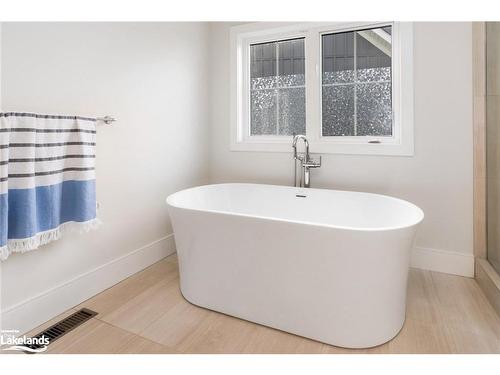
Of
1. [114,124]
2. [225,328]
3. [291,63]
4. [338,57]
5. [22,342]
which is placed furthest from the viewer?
[291,63]

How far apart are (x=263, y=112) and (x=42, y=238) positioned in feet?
6.99

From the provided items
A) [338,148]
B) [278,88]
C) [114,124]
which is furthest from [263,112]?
[114,124]

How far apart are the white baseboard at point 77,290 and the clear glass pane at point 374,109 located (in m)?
1.96

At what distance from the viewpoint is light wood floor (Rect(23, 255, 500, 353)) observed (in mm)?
1575

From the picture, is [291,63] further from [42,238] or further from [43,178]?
[42,238]

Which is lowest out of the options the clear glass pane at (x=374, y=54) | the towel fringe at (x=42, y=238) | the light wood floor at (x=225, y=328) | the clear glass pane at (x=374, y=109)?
the light wood floor at (x=225, y=328)

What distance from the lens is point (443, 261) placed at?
2.41m

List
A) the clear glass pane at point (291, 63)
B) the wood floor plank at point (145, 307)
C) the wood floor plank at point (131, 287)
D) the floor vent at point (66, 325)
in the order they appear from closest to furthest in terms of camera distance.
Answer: the floor vent at point (66, 325)
the wood floor plank at point (145, 307)
the wood floor plank at point (131, 287)
the clear glass pane at point (291, 63)

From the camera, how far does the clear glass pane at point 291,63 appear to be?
291cm

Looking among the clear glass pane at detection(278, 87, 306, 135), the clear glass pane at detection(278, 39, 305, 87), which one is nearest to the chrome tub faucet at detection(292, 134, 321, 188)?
the clear glass pane at detection(278, 87, 306, 135)

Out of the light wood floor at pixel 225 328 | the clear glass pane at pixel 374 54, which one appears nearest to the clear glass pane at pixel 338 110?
the clear glass pane at pixel 374 54

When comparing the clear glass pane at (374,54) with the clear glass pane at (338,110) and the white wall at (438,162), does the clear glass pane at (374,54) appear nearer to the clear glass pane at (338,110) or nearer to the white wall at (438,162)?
the clear glass pane at (338,110)

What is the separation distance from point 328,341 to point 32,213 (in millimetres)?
1605
